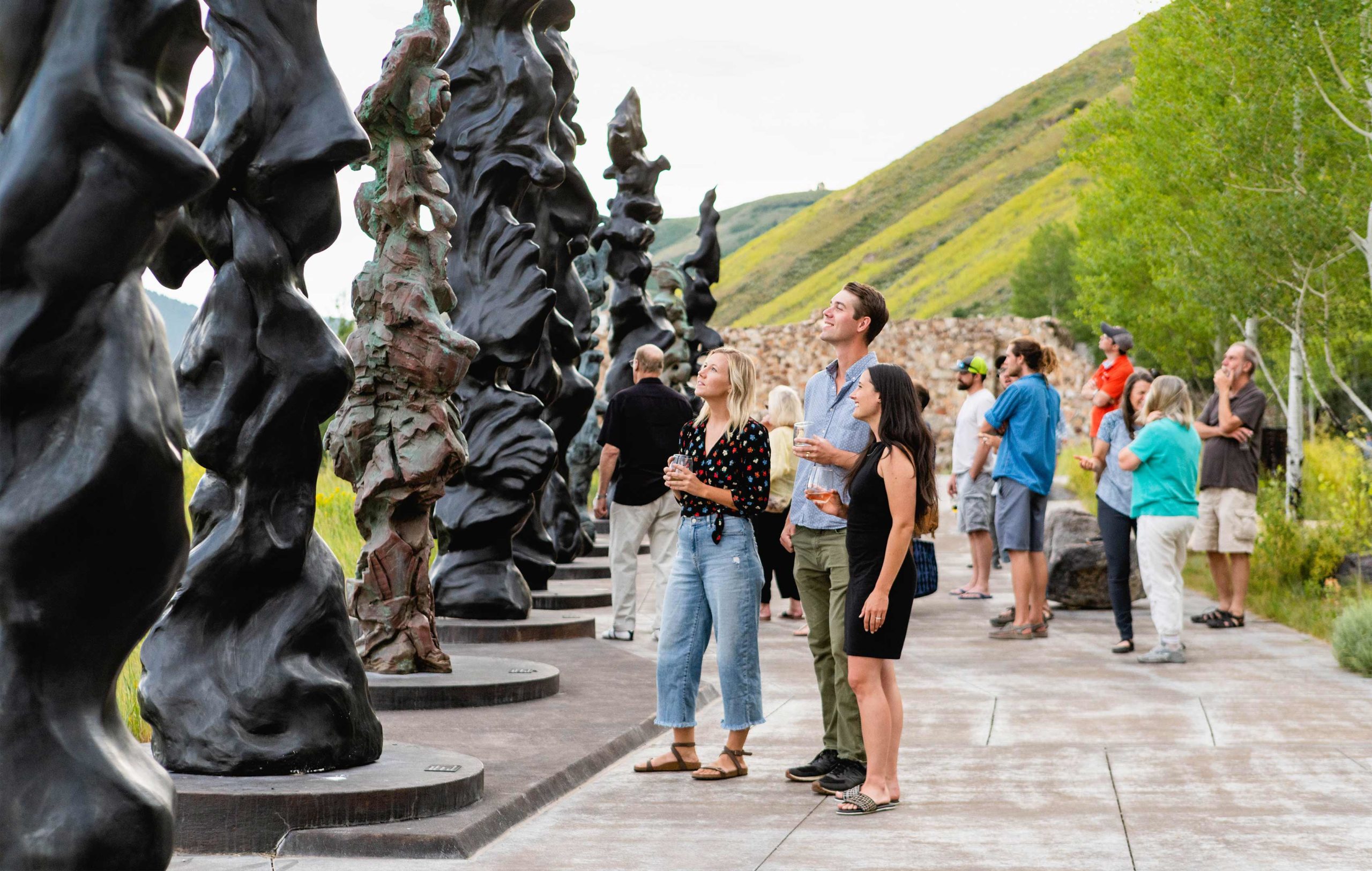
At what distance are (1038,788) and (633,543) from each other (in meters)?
4.90

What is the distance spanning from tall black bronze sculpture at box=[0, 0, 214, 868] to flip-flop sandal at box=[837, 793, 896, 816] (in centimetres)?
336

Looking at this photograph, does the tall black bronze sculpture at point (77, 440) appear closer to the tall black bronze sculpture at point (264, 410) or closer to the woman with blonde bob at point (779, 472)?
the tall black bronze sculpture at point (264, 410)

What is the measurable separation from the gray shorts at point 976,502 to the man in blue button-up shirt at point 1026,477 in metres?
2.56

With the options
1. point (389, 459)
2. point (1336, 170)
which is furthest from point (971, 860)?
point (1336, 170)

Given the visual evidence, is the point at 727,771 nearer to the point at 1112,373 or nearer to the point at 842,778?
the point at 842,778

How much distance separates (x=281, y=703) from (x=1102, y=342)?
32.4ft

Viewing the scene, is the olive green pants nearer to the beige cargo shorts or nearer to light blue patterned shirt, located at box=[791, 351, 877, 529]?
light blue patterned shirt, located at box=[791, 351, 877, 529]

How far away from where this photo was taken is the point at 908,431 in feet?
20.0

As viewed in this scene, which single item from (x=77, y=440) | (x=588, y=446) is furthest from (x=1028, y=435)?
(x=77, y=440)

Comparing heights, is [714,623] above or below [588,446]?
below

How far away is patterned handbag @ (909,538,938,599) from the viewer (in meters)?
8.99

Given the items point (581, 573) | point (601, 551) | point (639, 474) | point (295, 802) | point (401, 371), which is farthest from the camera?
point (601, 551)

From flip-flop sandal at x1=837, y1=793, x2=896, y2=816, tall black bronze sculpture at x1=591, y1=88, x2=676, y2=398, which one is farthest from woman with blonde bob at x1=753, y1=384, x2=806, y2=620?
tall black bronze sculpture at x1=591, y1=88, x2=676, y2=398

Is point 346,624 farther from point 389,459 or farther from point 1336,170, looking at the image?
point 1336,170
